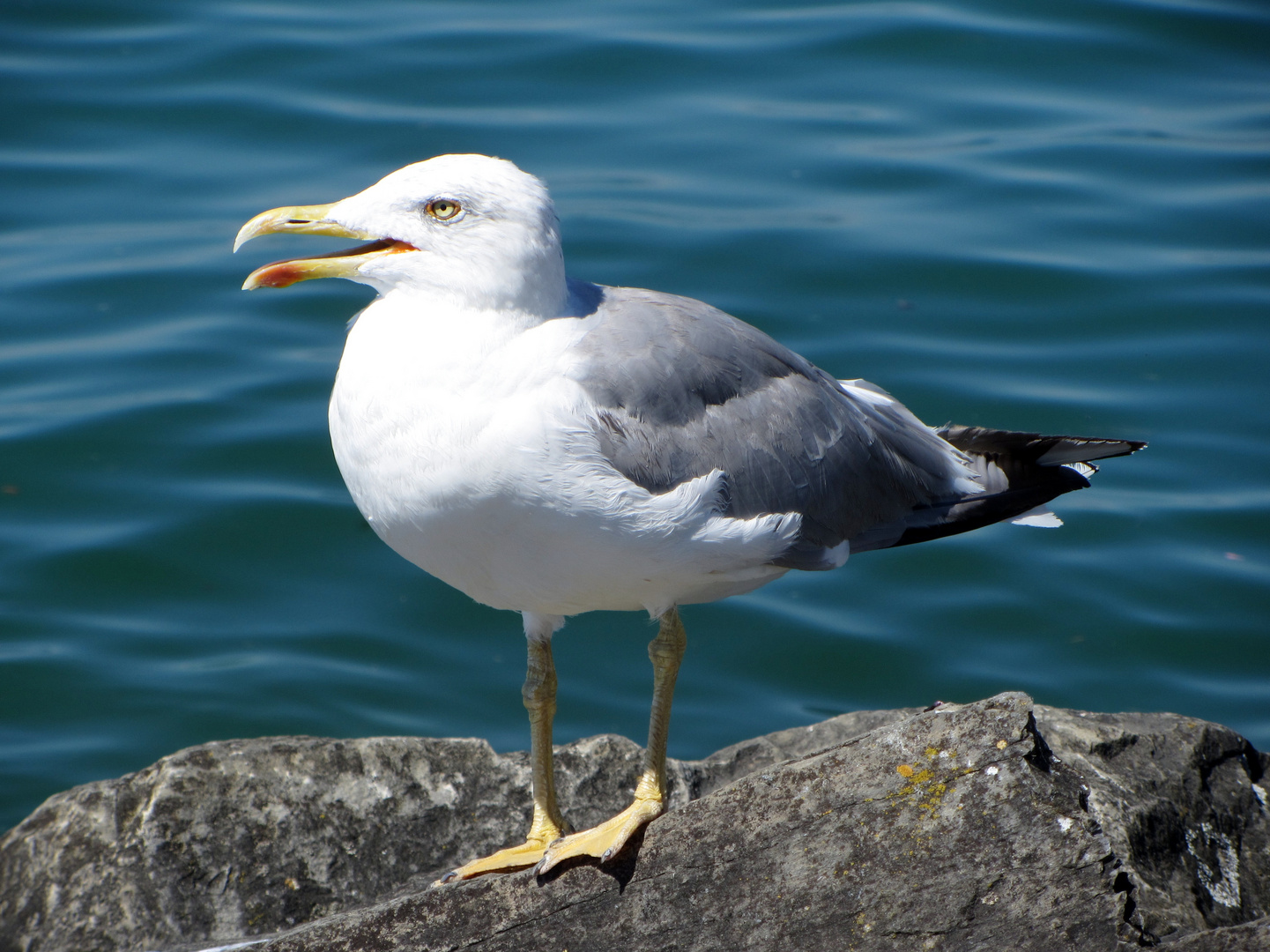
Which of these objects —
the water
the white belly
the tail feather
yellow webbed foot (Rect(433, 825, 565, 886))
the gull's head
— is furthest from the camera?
the water

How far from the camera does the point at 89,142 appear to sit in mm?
11797

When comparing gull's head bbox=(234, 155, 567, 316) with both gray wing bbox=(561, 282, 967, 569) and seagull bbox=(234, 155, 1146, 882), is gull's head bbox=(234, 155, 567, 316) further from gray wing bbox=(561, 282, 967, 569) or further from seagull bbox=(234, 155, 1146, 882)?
gray wing bbox=(561, 282, 967, 569)

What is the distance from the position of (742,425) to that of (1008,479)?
49.6 inches

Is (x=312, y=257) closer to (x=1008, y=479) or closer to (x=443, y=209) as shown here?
(x=443, y=209)

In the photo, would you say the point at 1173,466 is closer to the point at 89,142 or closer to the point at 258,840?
the point at 258,840

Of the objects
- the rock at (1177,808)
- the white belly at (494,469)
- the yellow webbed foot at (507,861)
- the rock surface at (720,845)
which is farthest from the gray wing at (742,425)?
the yellow webbed foot at (507,861)

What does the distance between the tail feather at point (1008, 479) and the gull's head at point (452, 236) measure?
5.27 feet

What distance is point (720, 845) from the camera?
341 cm

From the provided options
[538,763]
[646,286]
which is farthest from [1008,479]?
[646,286]

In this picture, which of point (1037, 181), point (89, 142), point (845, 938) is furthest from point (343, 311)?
point (845, 938)

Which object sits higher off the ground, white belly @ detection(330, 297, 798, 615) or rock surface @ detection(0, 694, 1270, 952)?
white belly @ detection(330, 297, 798, 615)

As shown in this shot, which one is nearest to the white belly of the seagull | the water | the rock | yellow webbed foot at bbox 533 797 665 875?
the seagull

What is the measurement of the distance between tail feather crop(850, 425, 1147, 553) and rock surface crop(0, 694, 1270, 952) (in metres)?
0.71

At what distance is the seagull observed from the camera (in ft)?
11.6
